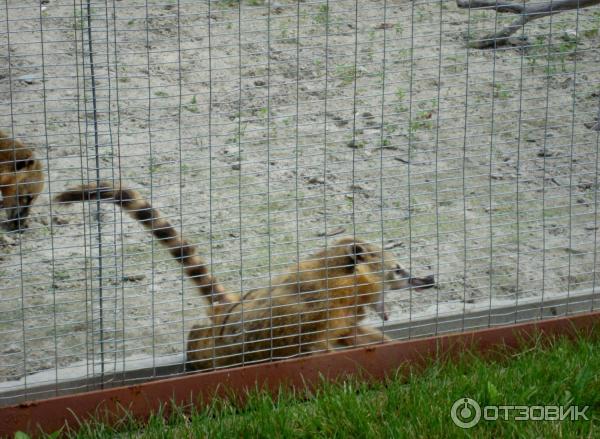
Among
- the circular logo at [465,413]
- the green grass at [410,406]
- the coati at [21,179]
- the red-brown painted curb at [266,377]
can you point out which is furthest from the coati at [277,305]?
the coati at [21,179]

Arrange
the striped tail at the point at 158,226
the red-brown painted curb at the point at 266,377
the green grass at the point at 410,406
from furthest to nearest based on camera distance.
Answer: the striped tail at the point at 158,226, the red-brown painted curb at the point at 266,377, the green grass at the point at 410,406

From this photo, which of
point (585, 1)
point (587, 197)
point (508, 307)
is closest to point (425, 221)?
point (587, 197)

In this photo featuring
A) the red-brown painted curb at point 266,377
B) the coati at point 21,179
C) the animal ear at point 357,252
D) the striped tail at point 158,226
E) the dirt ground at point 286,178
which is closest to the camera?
the red-brown painted curb at point 266,377

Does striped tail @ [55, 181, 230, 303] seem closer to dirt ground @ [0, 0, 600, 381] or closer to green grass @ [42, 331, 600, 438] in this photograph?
dirt ground @ [0, 0, 600, 381]

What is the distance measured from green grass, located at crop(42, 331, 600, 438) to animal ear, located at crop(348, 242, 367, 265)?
26.3 inches

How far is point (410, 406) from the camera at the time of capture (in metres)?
4.16

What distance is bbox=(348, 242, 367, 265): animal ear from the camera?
4887 millimetres

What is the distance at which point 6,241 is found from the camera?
670 cm

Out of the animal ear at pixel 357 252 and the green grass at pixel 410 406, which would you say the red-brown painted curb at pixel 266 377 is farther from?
the animal ear at pixel 357 252

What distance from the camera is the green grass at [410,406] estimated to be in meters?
4.00

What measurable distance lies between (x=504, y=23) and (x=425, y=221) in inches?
146

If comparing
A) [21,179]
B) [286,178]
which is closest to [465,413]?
[286,178]

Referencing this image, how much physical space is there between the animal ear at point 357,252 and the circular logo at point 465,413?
99 cm

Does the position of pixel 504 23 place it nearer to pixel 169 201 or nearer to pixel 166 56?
pixel 166 56
